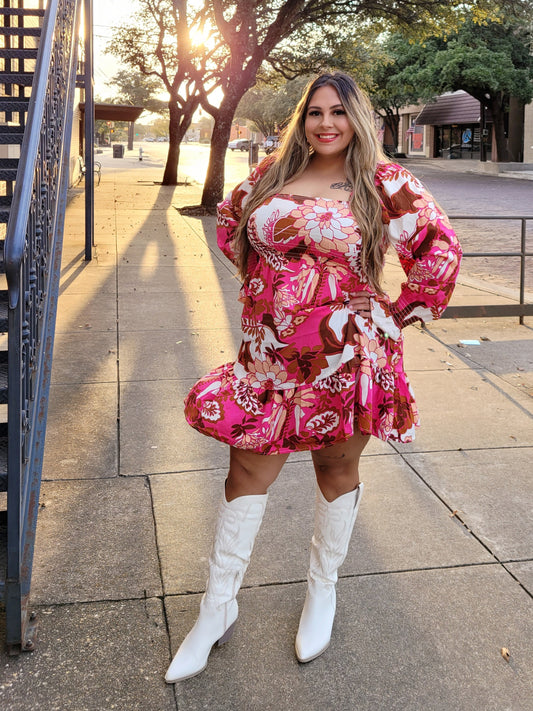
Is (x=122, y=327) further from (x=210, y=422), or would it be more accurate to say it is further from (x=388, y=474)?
(x=210, y=422)

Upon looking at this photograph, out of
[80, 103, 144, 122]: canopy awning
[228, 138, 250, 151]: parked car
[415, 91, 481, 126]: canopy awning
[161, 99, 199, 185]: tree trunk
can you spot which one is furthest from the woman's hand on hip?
[228, 138, 250, 151]: parked car

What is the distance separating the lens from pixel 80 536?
3.33 meters

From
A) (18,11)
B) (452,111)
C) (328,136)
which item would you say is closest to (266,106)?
(452,111)

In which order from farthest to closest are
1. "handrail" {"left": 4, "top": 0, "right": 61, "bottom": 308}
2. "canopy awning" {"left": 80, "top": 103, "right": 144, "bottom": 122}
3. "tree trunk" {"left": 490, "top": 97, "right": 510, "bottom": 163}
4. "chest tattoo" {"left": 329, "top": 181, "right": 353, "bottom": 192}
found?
"tree trunk" {"left": 490, "top": 97, "right": 510, "bottom": 163}, "canopy awning" {"left": 80, "top": 103, "right": 144, "bottom": 122}, "chest tattoo" {"left": 329, "top": 181, "right": 353, "bottom": 192}, "handrail" {"left": 4, "top": 0, "right": 61, "bottom": 308}

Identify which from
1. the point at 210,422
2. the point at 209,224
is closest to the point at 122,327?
the point at 210,422

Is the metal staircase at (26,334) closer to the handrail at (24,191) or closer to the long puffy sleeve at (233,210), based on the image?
the handrail at (24,191)

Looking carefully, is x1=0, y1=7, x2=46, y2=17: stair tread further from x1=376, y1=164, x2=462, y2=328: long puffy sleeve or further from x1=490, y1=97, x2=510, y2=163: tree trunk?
x1=490, y1=97, x2=510, y2=163: tree trunk

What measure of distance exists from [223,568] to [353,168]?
1.34 metres

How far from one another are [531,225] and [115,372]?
12.2 m

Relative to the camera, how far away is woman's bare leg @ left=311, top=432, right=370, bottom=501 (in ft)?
8.44

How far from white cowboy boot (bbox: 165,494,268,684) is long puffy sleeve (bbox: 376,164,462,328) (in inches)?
33.8

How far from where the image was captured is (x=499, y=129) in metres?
39.3

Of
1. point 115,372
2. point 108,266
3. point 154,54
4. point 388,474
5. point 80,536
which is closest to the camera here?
point 80,536

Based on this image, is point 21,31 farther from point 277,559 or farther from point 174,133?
point 174,133
